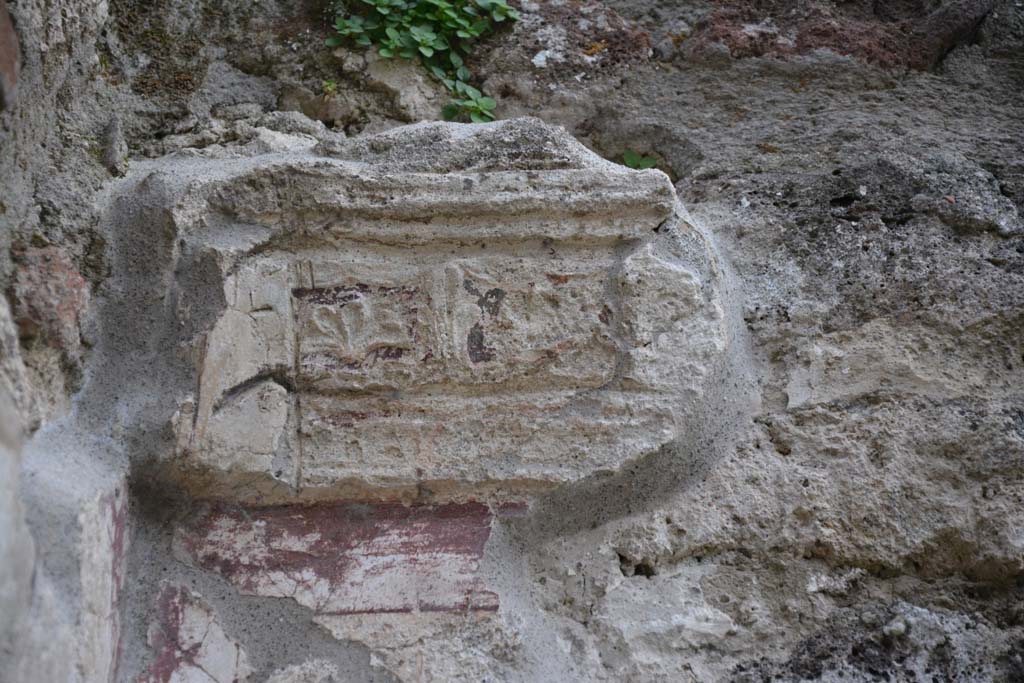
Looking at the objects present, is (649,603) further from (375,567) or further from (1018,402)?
(1018,402)

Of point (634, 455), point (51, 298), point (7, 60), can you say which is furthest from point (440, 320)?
point (7, 60)

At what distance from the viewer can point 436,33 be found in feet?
5.63

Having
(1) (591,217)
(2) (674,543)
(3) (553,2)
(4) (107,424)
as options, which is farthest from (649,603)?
(3) (553,2)

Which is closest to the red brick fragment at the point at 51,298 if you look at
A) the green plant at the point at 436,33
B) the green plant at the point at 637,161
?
the green plant at the point at 436,33

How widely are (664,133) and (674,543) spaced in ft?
2.32

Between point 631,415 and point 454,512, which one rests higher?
point 631,415

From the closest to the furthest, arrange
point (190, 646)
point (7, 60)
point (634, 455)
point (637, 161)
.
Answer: point (7, 60) < point (190, 646) < point (634, 455) < point (637, 161)

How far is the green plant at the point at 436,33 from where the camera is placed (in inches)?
66.0

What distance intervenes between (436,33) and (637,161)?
1.32ft

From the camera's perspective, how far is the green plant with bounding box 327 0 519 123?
1.68m

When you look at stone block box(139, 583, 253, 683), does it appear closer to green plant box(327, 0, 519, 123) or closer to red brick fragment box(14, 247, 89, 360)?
red brick fragment box(14, 247, 89, 360)

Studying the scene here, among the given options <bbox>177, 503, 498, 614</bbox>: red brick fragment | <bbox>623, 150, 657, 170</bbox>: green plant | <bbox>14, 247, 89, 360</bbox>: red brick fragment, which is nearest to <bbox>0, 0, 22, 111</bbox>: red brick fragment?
<bbox>14, 247, 89, 360</bbox>: red brick fragment

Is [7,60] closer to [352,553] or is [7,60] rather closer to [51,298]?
[51,298]

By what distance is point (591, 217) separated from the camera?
4.55 ft
